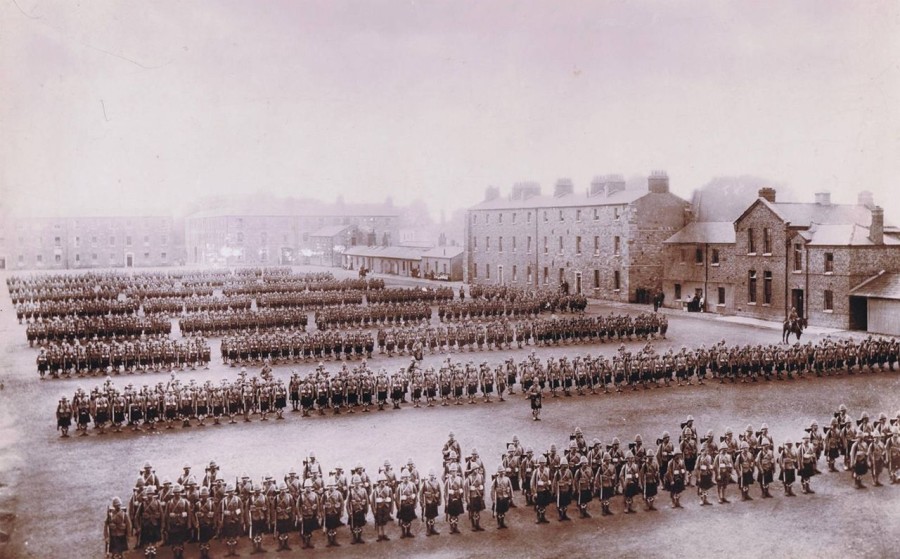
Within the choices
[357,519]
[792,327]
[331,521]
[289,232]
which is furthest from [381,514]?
[289,232]

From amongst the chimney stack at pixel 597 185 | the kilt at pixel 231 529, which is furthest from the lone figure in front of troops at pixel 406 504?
the chimney stack at pixel 597 185

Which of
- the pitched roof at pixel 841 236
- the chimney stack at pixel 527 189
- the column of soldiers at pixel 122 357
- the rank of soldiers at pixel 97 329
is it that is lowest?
the column of soldiers at pixel 122 357

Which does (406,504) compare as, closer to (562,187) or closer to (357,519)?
(357,519)

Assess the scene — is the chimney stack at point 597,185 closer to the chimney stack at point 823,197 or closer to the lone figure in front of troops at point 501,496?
the chimney stack at point 823,197

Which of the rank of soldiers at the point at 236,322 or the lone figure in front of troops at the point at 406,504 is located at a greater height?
the rank of soldiers at the point at 236,322

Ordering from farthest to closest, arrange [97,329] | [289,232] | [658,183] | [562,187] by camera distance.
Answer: [289,232] < [562,187] < [658,183] < [97,329]

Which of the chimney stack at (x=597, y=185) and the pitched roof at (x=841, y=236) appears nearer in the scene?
the pitched roof at (x=841, y=236)
